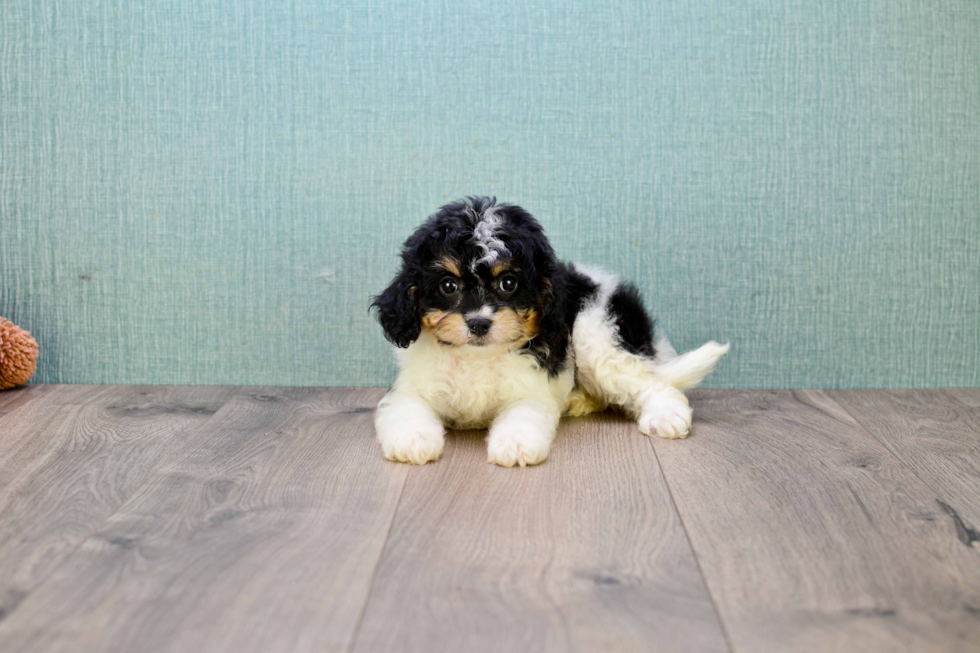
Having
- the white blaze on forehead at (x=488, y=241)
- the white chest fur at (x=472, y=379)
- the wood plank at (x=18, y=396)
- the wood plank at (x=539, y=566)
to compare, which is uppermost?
the white blaze on forehead at (x=488, y=241)

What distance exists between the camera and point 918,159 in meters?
3.03

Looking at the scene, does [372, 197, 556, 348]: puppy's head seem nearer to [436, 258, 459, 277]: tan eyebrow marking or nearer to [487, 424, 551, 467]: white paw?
[436, 258, 459, 277]: tan eyebrow marking

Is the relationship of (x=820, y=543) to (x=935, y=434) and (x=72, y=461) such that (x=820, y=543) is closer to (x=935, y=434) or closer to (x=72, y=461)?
(x=935, y=434)

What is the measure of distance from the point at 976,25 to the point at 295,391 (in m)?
2.88

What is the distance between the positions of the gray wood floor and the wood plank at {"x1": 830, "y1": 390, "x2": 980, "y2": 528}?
0.01 metres

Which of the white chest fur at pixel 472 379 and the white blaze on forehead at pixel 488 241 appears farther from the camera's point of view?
the white chest fur at pixel 472 379

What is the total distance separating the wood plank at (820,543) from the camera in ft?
4.33

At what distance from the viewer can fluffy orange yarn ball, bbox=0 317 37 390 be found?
2938mm

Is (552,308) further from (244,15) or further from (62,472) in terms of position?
(244,15)

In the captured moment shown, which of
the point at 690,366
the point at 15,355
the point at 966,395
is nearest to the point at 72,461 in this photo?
the point at 15,355

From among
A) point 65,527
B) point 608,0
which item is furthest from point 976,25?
point 65,527

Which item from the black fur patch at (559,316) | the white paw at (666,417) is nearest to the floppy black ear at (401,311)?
the black fur patch at (559,316)

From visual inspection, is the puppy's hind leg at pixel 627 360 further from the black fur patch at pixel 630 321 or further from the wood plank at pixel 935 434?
the wood plank at pixel 935 434

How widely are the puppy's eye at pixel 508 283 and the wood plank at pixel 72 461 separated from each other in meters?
1.04
